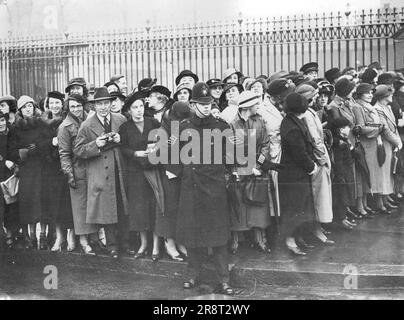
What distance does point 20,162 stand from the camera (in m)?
6.23

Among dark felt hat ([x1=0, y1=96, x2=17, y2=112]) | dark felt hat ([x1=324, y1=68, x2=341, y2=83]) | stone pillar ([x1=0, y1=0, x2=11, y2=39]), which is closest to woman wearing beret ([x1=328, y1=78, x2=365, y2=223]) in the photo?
dark felt hat ([x1=324, y1=68, x2=341, y2=83])

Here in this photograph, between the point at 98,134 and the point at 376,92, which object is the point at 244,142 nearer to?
the point at 98,134

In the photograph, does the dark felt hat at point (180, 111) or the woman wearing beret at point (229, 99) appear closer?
the dark felt hat at point (180, 111)

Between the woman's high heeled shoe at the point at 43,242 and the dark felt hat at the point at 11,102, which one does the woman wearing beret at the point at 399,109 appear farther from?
the dark felt hat at the point at 11,102

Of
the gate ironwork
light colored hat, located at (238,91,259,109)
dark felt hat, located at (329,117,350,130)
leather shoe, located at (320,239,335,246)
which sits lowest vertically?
leather shoe, located at (320,239,335,246)

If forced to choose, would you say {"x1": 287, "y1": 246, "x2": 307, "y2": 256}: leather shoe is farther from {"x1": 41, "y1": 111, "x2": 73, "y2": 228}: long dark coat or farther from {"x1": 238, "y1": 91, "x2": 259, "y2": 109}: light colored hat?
{"x1": 41, "y1": 111, "x2": 73, "y2": 228}: long dark coat

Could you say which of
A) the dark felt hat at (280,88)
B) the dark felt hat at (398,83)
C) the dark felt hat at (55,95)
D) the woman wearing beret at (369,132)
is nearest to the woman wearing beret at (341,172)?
the woman wearing beret at (369,132)

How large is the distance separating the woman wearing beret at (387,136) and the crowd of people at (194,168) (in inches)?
0.6

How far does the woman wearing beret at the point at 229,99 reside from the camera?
5.78 metres

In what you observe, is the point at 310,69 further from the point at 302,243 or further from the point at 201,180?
the point at 201,180

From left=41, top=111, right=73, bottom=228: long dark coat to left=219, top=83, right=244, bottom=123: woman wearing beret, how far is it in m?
1.54

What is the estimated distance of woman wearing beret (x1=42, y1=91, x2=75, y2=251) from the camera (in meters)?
6.08

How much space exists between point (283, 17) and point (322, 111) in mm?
1493
